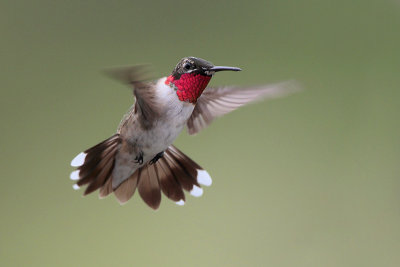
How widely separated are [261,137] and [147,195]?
1.38 metres

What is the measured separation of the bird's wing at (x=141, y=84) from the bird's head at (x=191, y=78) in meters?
0.04

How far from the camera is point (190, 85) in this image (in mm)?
755

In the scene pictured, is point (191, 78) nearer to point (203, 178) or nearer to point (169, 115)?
point (169, 115)

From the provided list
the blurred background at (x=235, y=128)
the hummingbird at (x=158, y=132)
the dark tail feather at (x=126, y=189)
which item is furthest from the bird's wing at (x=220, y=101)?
the blurred background at (x=235, y=128)

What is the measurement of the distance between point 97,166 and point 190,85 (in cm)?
28

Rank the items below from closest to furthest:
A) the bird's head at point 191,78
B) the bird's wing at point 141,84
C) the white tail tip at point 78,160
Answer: the bird's wing at point 141,84, the bird's head at point 191,78, the white tail tip at point 78,160

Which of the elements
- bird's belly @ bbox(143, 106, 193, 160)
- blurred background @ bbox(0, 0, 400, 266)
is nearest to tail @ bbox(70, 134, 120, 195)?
bird's belly @ bbox(143, 106, 193, 160)

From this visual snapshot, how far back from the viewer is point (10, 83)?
2086 mm

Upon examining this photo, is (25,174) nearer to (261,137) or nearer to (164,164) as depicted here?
(261,137)

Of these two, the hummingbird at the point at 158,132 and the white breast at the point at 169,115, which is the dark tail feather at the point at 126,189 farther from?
the white breast at the point at 169,115

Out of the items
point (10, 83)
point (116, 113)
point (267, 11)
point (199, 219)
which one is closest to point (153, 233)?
point (199, 219)

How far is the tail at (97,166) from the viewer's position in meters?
0.90

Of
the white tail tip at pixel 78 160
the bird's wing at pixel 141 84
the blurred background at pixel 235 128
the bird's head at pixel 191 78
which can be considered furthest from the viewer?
the blurred background at pixel 235 128

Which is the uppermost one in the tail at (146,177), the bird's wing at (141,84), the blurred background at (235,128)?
the blurred background at (235,128)
